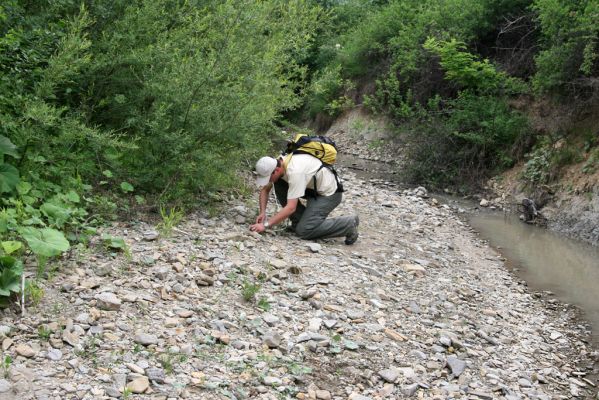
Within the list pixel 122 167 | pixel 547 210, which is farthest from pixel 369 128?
pixel 122 167

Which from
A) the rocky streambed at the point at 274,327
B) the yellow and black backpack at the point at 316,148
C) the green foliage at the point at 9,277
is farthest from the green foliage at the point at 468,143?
the green foliage at the point at 9,277

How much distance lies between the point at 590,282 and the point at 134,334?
23.4 feet

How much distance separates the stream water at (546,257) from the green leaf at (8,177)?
6.52m

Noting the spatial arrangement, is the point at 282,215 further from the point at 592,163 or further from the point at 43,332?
the point at 592,163

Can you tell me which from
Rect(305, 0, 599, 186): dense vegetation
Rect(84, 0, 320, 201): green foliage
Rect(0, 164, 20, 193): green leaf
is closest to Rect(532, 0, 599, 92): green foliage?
Rect(305, 0, 599, 186): dense vegetation

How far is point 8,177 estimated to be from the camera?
5.15 meters

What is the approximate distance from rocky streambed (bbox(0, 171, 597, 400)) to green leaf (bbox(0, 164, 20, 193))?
2.79 ft

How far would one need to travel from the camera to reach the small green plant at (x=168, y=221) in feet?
20.8

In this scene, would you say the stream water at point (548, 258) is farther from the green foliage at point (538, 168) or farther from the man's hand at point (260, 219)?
the man's hand at point (260, 219)

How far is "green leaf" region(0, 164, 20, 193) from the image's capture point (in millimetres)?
5105

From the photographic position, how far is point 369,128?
71.3 ft

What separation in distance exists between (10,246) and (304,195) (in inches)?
166

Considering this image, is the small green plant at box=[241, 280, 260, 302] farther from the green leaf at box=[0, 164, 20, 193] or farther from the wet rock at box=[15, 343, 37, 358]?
the green leaf at box=[0, 164, 20, 193]

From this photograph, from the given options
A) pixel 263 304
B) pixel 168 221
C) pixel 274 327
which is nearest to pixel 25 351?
pixel 274 327
